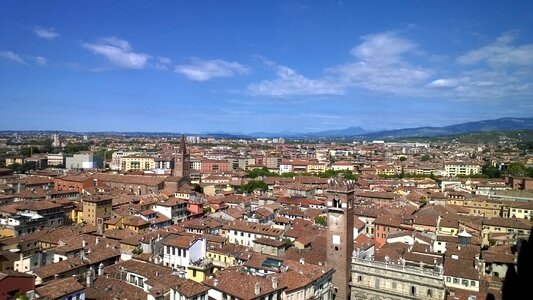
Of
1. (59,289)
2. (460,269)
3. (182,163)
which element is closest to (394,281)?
(460,269)

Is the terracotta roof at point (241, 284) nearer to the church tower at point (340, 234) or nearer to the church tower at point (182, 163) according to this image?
the church tower at point (340, 234)

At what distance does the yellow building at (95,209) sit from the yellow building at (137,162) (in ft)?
352

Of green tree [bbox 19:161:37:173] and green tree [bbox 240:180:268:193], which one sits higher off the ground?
green tree [bbox 19:161:37:173]

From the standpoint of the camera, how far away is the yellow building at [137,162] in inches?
7028

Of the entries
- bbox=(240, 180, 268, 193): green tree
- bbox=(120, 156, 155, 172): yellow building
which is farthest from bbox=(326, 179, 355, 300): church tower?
bbox=(120, 156, 155, 172): yellow building

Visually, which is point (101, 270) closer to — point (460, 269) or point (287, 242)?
point (287, 242)

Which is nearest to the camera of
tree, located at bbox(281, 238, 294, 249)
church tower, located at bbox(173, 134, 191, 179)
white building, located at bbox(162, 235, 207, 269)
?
white building, located at bbox(162, 235, 207, 269)

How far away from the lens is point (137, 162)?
181m

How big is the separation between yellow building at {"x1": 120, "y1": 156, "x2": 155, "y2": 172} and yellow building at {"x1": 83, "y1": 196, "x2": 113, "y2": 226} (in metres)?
107

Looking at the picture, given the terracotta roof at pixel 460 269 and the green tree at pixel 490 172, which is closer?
the terracotta roof at pixel 460 269

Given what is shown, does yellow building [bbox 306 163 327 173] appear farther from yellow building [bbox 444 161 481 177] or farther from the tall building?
the tall building

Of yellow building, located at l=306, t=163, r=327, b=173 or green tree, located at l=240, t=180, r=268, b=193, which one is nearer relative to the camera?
green tree, located at l=240, t=180, r=268, b=193

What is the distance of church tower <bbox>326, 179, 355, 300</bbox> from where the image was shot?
41144mm

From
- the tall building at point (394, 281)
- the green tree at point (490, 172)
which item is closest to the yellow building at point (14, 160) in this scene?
the tall building at point (394, 281)
